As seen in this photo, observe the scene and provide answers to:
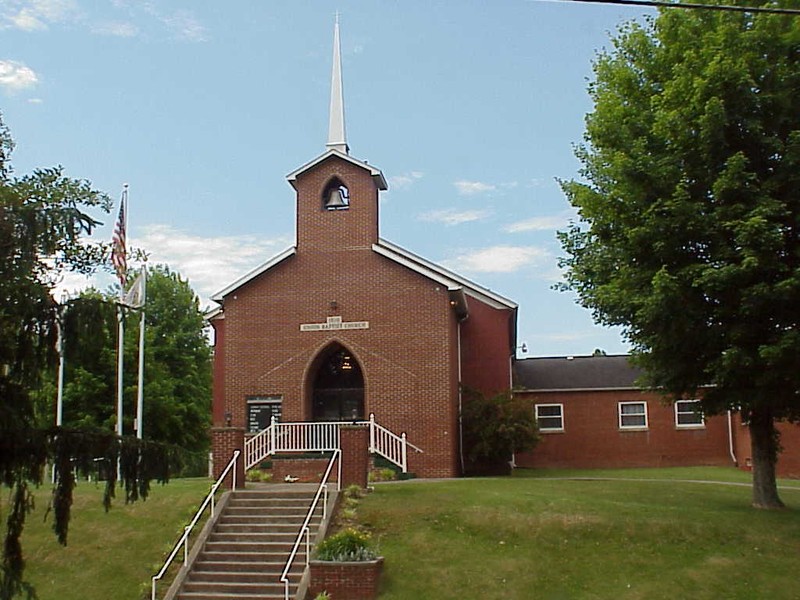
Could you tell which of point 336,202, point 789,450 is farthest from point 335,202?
point 789,450

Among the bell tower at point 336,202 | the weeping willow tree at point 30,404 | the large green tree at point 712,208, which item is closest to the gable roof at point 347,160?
the bell tower at point 336,202

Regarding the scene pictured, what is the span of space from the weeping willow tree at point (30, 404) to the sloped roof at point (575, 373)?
27.3m

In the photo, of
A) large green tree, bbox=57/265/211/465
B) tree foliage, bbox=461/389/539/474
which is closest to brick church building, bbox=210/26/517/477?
tree foliage, bbox=461/389/539/474

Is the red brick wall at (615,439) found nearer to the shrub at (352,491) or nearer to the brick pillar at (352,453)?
the brick pillar at (352,453)

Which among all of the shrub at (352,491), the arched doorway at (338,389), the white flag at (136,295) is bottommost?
the shrub at (352,491)

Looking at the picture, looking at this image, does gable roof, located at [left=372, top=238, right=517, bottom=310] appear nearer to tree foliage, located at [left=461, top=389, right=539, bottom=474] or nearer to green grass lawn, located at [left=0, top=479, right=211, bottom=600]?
tree foliage, located at [left=461, top=389, right=539, bottom=474]

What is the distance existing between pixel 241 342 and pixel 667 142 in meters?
15.0

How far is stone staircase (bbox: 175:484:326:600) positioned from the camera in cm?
1656

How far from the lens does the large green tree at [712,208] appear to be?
1780cm

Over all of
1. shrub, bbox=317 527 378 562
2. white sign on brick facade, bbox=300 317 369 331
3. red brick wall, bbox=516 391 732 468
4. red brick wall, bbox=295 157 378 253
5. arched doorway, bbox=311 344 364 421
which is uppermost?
red brick wall, bbox=295 157 378 253

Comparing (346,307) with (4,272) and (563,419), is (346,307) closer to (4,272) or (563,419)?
(563,419)

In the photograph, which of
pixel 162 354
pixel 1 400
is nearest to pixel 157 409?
pixel 162 354

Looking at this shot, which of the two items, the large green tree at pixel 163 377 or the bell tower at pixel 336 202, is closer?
the bell tower at pixel 336 202

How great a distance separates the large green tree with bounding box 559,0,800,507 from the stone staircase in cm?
771
